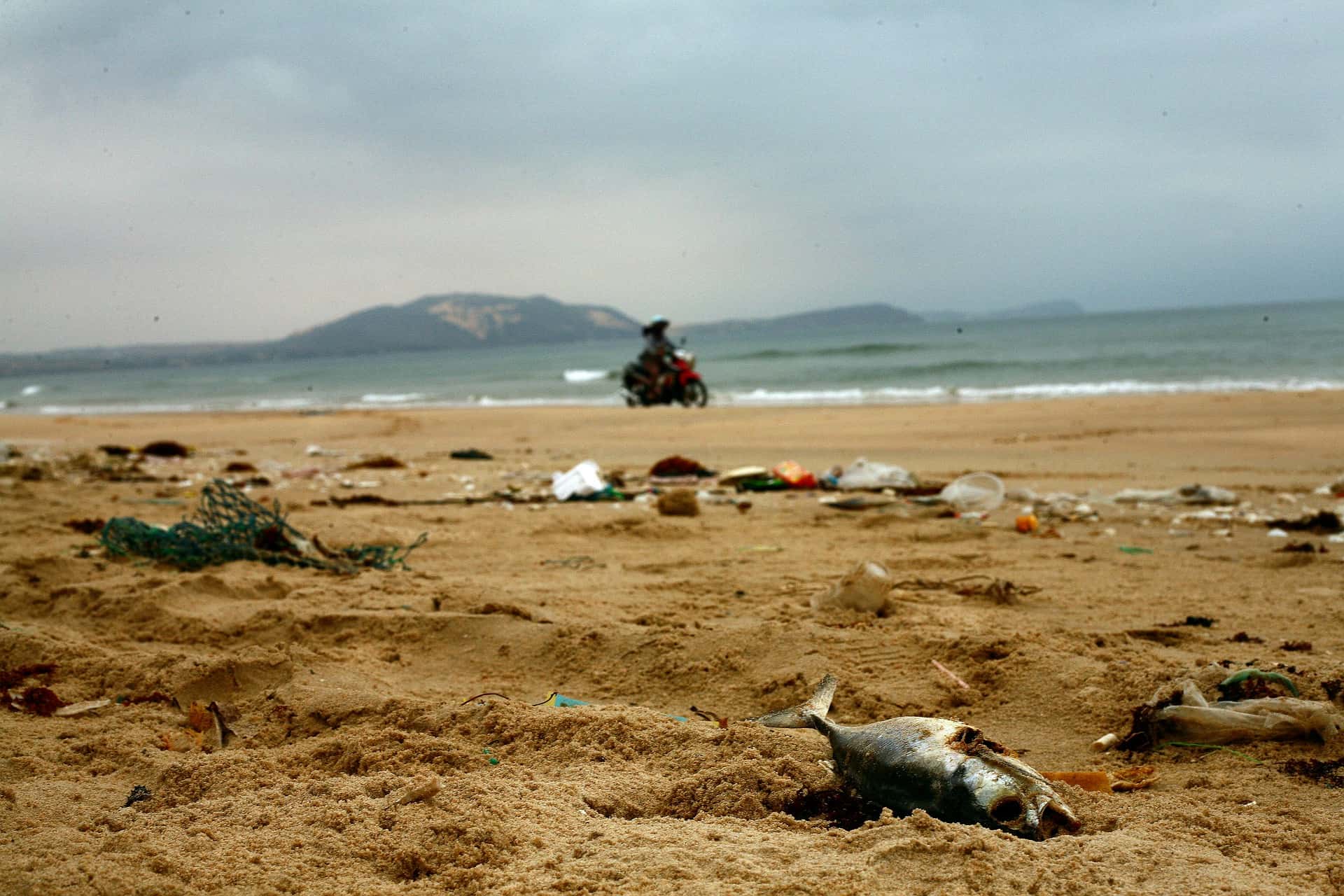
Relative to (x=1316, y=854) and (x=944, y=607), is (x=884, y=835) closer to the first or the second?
(x=1316, y=854)

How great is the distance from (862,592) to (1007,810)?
5.16ft

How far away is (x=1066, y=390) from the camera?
19000 mm

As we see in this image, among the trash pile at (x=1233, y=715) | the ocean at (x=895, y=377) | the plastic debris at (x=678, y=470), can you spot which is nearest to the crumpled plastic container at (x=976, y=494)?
the plastic debris at (x=678, y=470)

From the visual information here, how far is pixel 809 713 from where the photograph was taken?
235 centimetres

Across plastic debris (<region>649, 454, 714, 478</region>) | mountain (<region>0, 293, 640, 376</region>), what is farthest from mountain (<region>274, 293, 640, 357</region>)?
plastic debris (<region>649, 454, 714, 478</region>)

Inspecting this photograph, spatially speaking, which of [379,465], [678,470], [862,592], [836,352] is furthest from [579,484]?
[836,352]

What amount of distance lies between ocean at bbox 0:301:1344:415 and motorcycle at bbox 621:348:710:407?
2990 millimetres

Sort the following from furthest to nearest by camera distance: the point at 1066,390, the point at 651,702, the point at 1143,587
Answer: the point at 1066,390, the point at 1143,587, the point at 651,702

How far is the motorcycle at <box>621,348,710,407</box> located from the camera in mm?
17141

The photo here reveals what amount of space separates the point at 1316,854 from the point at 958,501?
4.11 m

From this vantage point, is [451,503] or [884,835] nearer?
[884,835]

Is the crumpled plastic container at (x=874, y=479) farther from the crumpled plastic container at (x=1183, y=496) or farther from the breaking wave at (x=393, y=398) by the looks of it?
the breaking wave at (x=393, y=398)

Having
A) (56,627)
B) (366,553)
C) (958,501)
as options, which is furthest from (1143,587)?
(56,627)

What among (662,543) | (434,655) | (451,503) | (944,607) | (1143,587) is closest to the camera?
(434,655)
